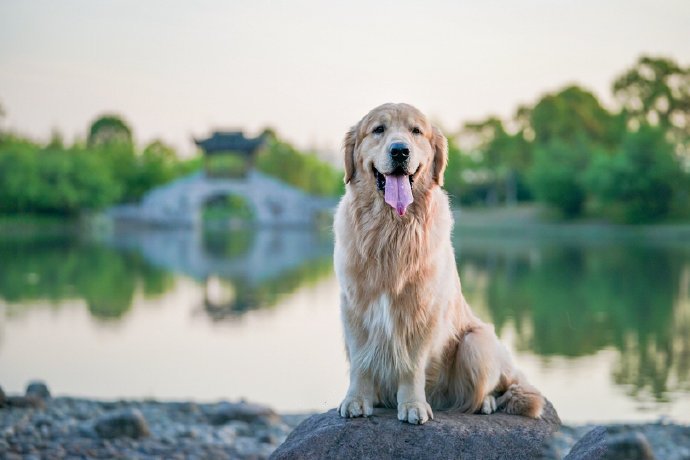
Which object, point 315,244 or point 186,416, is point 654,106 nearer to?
point 315,244

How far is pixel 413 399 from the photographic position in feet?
13.1

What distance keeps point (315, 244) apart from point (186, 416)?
32.4 meters

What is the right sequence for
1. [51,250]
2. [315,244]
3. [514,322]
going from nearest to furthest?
1. [514,322]
2. [51,250]
3. [315,244]

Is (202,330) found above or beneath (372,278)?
beneath

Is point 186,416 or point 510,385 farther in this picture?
point 186,416

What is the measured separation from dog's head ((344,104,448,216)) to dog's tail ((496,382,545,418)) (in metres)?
1.20

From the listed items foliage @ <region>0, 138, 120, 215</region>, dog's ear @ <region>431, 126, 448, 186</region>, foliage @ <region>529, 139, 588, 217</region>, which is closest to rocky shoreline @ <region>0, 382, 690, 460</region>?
dog's ear @ <region>431, 126, 448, 186</region>

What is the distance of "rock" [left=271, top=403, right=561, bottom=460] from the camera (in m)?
3.92

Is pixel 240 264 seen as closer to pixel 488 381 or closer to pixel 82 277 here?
pixel 82 277

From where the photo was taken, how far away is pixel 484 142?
57531 millimetres

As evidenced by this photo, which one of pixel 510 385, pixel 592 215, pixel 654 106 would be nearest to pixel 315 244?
pixel 592 215

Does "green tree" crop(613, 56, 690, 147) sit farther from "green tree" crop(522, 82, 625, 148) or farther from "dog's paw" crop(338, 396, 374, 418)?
"dog's paw" crop(338, 396, 374, 418)

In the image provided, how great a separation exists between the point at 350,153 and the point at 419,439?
4.68 feet

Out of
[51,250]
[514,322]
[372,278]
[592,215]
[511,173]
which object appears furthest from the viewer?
[511,173]
